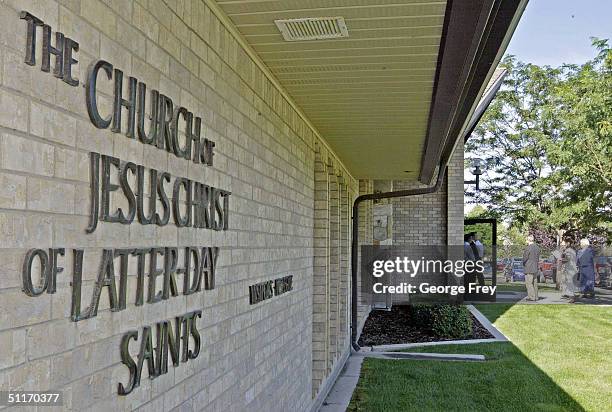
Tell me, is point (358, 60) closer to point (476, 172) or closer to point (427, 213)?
point (427, 213)

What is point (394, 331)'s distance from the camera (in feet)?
42.2

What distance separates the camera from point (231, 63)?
140 inches

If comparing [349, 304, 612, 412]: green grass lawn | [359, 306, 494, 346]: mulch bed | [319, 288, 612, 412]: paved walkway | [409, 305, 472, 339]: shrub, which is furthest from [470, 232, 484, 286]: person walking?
[409, 305, 472, 339]: shrub

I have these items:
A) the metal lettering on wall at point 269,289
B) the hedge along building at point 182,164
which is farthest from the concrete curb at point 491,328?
the metal lettering on wall at point 269,289

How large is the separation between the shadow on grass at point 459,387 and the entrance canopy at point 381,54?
325 cm

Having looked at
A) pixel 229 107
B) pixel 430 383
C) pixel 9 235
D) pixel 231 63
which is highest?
pixel 231 63

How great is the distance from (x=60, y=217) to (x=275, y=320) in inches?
120

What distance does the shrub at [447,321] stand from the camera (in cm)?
1223

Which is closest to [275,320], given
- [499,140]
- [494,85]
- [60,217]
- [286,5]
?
[286,5]

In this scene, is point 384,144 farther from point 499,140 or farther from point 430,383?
point 499,140

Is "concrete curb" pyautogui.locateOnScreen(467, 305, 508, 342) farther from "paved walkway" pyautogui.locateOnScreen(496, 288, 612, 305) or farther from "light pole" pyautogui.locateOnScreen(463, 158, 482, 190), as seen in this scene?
"light pole" pyautogui.locateOnScreen(463, 158, 482, 190)

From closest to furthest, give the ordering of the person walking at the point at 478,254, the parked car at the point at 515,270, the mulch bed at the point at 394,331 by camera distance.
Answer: the mulch bed at the point at 394,331
the parked car at the point at 515,270
the person walking at the point at 478,254

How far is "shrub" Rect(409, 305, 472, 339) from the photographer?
12.2 m

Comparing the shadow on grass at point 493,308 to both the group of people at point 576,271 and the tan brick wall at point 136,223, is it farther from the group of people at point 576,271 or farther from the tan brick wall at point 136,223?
the tan brick wall at point 136,223
